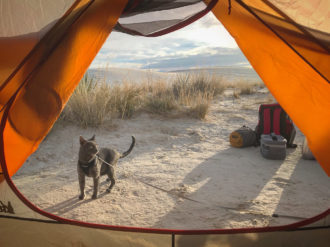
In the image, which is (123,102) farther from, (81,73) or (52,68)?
(52,68)

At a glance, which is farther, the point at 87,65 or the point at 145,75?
the point at 145,75

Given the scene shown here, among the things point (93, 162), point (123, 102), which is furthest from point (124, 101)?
point (93, 162)

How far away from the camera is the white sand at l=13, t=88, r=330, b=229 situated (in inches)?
85.5

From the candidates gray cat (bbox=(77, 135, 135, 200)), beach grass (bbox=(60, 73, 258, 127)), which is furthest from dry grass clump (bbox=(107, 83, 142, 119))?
gray cat (bbox=(77, 135, 135, 200))

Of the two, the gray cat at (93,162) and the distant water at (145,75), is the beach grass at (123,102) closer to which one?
the distant water at (145,75)

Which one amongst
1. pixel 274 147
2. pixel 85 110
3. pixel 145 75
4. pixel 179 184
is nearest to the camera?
pixel 179 184

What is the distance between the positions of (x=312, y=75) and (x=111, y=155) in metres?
1.93

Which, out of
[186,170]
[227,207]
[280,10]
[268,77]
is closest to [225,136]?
[186,170]

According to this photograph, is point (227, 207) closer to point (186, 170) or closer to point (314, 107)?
point (186, 170)

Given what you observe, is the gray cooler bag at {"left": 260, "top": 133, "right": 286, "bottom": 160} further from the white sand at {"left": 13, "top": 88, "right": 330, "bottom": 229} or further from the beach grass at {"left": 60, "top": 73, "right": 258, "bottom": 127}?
the beach grass at {"left": 60, "top": 73, "right": 258, "bottom": 127}

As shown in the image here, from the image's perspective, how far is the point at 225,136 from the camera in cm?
457

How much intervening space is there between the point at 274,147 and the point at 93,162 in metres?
2.49

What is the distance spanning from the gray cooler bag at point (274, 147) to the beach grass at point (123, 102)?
217cm

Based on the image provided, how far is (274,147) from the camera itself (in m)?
3.40
